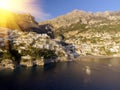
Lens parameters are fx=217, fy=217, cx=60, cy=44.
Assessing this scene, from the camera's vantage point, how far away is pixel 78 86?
6147 inches

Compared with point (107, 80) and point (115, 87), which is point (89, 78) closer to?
point (107, 80)

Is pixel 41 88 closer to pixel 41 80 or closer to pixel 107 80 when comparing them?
pixel 41 80

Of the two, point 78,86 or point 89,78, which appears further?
point 89,78

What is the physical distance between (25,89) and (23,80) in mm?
25282

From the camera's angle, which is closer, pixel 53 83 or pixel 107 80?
pixel 53 83

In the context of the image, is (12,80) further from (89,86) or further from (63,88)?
(89,86)

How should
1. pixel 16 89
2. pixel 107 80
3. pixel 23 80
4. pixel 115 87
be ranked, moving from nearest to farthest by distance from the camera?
1. pixel 16 89
2. pixel 115 87
3. pixel 23 80
4. pixel 107 80

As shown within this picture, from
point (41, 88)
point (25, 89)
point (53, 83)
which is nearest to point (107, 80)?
point (53, 83)

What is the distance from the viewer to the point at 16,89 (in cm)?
14025

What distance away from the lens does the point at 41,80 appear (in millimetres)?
171000

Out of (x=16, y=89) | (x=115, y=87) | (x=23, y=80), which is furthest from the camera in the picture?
(x=23, y=80)

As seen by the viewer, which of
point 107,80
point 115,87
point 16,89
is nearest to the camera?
point 16,89

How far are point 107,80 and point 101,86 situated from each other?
25.2m

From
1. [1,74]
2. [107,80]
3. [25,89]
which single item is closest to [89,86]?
[107,80]
